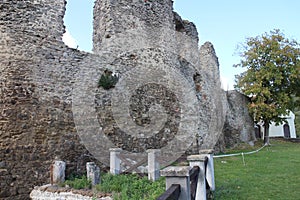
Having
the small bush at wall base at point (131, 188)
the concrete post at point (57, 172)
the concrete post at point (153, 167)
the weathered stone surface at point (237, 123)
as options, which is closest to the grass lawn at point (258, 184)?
the small bush at wall base at point (131, 188)

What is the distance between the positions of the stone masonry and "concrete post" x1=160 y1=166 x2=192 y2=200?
4.84 meters

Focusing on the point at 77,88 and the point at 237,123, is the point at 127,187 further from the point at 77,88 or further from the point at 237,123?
the point at 237,123

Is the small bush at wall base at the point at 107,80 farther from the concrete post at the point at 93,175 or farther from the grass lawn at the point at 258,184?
the grass lawn at the point at 258,184

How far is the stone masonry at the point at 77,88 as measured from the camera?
21.9 ft

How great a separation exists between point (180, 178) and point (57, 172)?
15.4 feet

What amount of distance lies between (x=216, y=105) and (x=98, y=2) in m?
9.65

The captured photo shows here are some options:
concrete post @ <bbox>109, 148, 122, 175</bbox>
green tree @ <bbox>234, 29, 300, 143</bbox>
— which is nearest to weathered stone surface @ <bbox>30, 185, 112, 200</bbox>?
concrete post @ <bbox>109, 148, 122, 175</bbox>

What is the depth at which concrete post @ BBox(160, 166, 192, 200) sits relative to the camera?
2863 mm

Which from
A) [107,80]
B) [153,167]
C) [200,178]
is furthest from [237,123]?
[200,178]

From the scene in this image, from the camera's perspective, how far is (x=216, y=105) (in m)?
16.3

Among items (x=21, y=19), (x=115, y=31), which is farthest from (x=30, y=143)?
(x=115, y=31)

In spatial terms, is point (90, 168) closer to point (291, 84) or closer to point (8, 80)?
point (8, 80)

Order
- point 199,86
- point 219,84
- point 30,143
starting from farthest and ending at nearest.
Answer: point 219,84 → point 199,86 → point 30,143

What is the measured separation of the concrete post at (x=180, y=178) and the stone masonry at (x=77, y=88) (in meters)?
4.84
